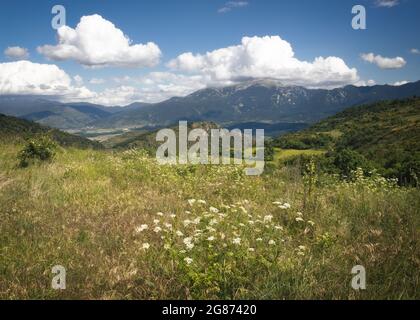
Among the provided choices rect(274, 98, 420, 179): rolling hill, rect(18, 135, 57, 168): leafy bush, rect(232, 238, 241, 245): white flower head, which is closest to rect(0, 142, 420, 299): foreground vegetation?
rect(232, 238, 241, 245): white flower head

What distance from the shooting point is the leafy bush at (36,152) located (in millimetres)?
12758

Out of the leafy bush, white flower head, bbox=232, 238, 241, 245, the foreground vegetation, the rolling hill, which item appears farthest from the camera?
Result: the rolling hill

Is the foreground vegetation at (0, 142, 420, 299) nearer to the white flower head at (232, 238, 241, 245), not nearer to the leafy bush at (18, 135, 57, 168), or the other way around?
the white flower head at (232, 238, 241, 245)

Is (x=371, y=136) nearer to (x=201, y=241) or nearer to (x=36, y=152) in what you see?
(x=36, y=152)

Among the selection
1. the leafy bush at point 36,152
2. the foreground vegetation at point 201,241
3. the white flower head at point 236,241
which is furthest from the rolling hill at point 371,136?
the white flower head at point 236,241

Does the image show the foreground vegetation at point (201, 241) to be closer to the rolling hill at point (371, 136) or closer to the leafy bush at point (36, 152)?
the leafy bush at point (36, 152)

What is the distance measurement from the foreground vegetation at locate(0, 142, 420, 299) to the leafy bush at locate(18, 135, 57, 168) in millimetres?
2477

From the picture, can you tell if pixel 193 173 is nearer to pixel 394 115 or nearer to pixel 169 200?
pixel 169 200

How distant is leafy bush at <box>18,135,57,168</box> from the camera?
12.8m

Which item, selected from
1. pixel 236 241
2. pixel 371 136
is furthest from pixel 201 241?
pixel 371 136

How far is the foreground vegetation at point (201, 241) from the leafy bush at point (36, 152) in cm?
248
